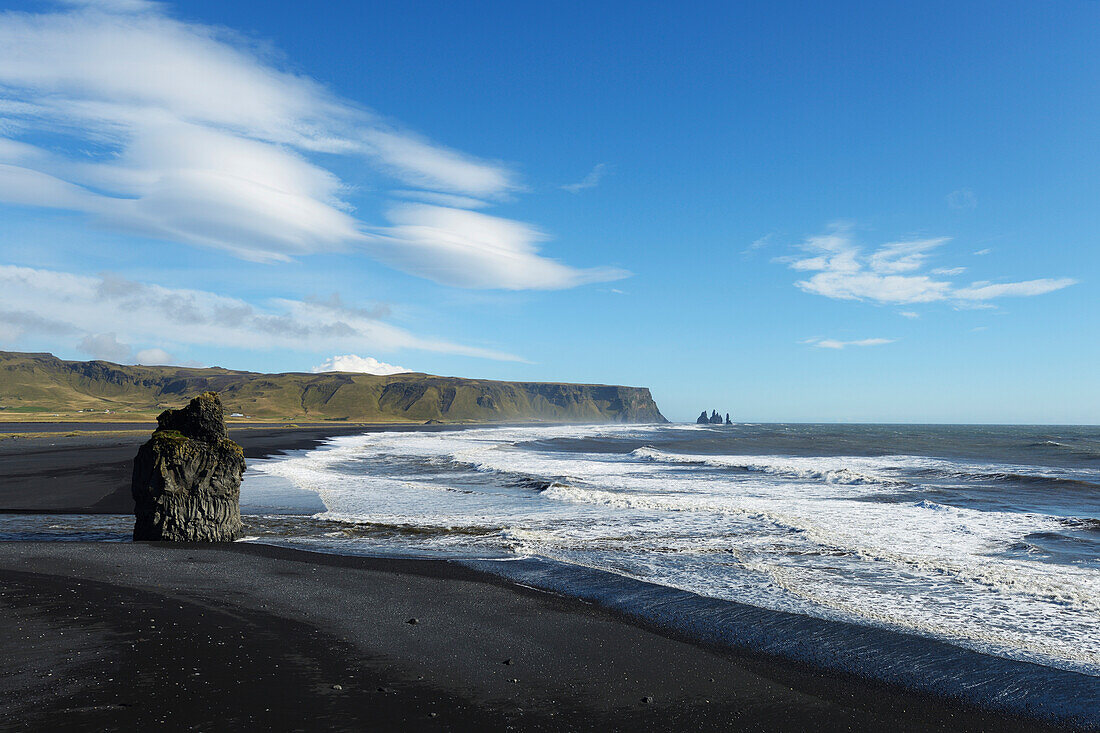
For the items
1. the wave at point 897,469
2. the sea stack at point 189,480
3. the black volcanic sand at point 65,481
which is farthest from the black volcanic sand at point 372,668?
the wave at point 897,469

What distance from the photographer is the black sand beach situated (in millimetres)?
6082

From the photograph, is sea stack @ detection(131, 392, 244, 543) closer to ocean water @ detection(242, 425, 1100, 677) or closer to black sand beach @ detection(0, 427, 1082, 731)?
ocean water @ detection(242, 425, 1100, 677)

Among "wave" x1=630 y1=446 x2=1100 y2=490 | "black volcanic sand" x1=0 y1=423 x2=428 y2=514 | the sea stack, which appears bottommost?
"black volcanic sand" x1=0 y1=423 x2=428 y2=514

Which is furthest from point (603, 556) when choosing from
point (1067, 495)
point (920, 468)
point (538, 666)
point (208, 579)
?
point (920, 468)

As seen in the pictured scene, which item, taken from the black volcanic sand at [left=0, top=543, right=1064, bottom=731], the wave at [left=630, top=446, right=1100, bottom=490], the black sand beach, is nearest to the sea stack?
the black sand beach

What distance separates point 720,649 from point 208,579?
9329 mm

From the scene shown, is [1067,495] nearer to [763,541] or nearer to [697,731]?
[763,541]

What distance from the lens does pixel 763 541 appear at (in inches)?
646

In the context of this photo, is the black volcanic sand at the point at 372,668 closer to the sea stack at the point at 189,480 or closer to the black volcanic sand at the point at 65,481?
the sea stack at the point at 189,480

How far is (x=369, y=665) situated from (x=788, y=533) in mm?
13877

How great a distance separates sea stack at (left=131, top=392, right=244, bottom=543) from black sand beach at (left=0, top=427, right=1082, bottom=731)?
270 cm

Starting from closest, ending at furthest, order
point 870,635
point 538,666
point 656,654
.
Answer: point 538,666 → point 656,654 → point 870,635

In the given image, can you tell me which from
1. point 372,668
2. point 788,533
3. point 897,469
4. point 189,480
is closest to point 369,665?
point 372,668

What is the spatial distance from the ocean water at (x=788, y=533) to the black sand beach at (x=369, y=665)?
314 centimetres
